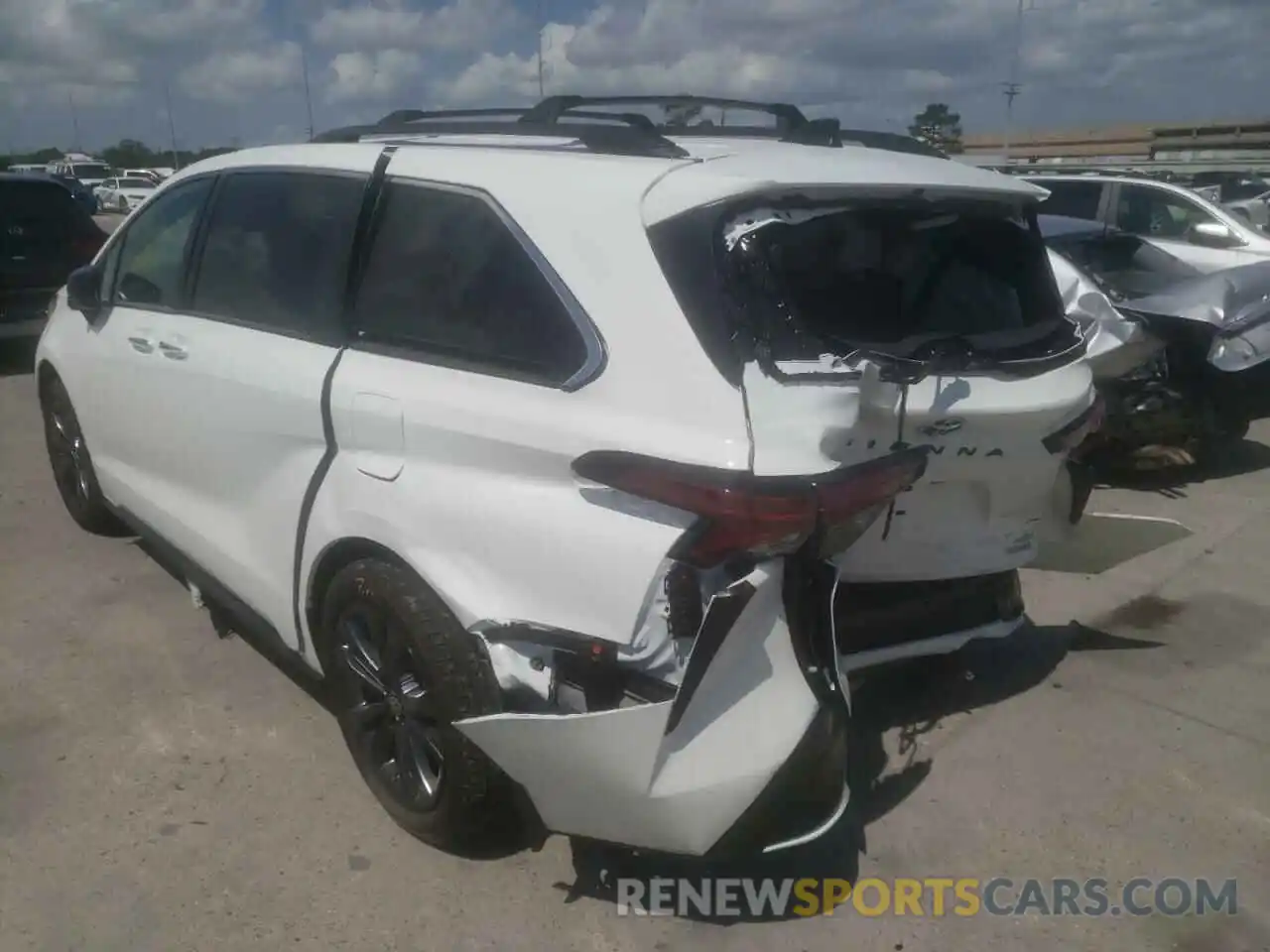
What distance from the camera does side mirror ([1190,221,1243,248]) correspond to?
32.6 ft

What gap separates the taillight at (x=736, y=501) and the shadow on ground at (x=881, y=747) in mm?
712

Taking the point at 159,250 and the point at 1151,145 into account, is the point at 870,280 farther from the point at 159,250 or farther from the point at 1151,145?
the point at 1151,145

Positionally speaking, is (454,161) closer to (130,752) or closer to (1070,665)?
(130,752)

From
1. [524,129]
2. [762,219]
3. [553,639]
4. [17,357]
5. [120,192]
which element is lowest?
[120,192]

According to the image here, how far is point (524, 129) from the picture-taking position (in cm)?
327

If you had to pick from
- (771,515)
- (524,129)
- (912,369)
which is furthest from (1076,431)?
(524,129)

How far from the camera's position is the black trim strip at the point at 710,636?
2270 millimetres

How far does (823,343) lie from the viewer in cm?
261

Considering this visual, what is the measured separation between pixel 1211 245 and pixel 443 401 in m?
9.56

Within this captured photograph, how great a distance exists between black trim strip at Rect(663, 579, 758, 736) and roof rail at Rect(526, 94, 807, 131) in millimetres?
1788

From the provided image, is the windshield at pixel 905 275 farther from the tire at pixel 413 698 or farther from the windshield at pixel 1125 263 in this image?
the windshield at pixel 1125 263

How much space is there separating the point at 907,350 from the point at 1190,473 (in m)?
5.15

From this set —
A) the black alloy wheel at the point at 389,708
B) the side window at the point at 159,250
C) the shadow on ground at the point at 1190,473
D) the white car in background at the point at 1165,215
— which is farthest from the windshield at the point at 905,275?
the white car in background at the point at 1165,215

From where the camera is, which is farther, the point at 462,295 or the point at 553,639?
the point at 462,295
